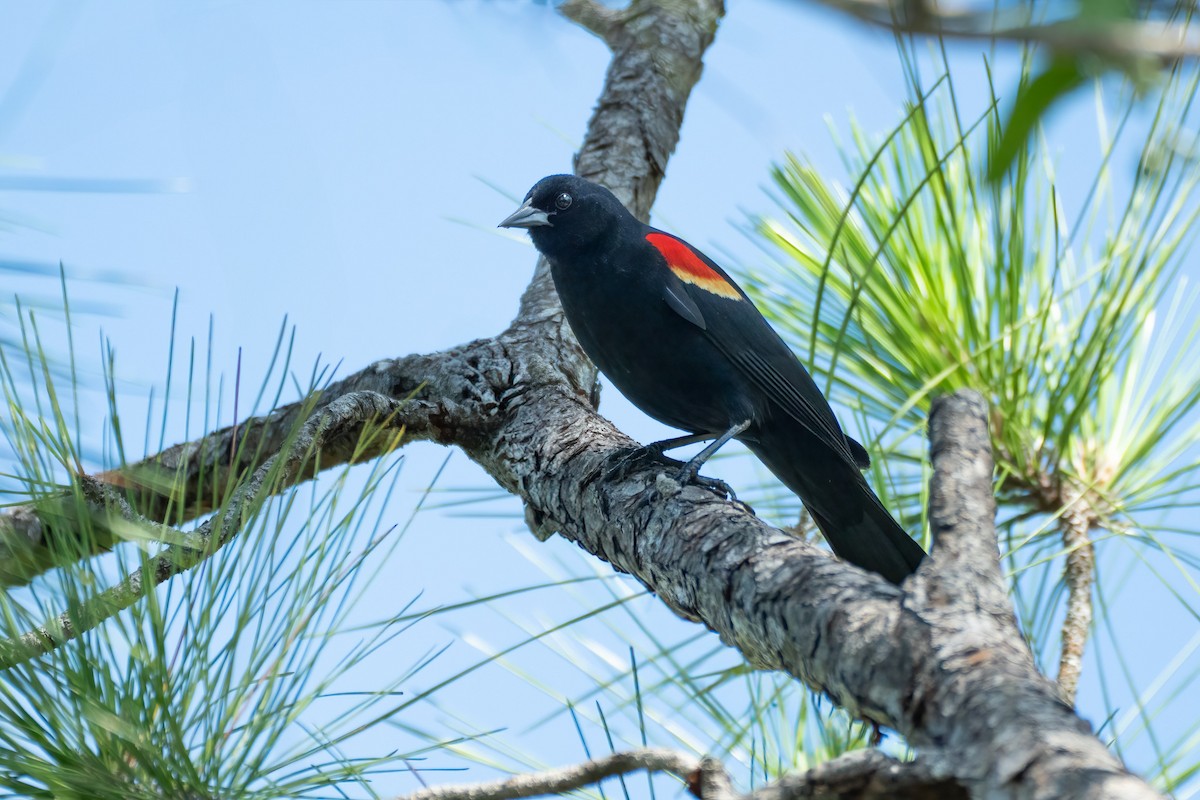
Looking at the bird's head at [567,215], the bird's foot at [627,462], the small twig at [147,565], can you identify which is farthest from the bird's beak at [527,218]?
the small twig at [147,565]

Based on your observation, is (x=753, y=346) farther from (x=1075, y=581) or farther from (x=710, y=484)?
(x=1075, y=581)

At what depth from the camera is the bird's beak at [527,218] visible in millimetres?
3334

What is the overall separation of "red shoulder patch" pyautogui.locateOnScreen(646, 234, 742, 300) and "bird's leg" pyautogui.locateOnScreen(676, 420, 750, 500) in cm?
46

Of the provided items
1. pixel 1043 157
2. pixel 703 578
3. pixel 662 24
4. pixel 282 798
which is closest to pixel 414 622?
pixel 282 798

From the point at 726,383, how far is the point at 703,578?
137cm

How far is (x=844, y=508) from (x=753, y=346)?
58 centimetres

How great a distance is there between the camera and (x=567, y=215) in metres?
3.26

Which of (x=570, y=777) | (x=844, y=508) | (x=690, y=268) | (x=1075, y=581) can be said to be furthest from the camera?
(x=690, y=268)

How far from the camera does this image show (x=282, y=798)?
4.90 feet

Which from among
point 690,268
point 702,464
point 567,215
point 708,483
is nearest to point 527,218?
point 567,215

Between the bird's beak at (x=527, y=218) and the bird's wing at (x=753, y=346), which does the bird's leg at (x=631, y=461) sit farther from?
the bird's beak at (x=527, y=218)

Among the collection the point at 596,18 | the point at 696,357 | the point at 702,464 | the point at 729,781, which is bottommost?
the point at 729,781

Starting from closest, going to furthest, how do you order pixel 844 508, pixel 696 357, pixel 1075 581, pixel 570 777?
pixel 570 777 < pixel 1075 581 < pixel 844 508 < pixel 696 357

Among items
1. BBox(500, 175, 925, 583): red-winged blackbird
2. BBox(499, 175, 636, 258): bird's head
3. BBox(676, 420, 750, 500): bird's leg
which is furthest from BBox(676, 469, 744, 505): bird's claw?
BBox(499, 175, 636, 258): bird's head
